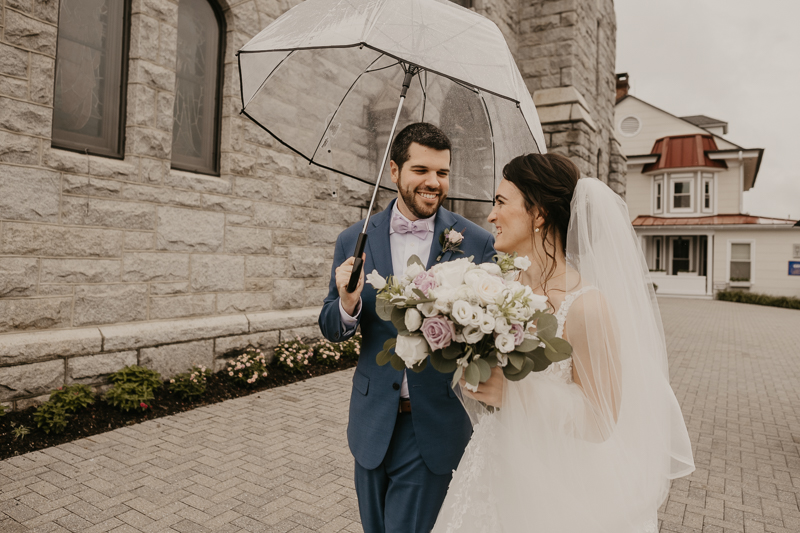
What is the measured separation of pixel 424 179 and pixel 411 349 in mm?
955

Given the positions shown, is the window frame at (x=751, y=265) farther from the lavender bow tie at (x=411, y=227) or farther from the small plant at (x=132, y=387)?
the lavender bow tie at (x=411, y=227)

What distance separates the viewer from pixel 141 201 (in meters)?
5.58

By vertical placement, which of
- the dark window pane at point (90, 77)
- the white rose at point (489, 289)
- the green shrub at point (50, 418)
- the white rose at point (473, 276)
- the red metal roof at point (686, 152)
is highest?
the red metal roof at point (686, 152)

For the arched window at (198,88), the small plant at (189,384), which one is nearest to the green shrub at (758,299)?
the arched window at (198,88)

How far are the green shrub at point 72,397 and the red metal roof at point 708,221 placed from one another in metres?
27.9

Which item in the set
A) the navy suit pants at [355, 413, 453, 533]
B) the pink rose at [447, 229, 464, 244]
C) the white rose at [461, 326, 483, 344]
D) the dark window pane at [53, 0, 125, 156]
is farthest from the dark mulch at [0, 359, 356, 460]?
the white rose at [461, 326, 483, 344]

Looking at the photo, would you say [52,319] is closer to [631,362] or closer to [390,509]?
[390,509]

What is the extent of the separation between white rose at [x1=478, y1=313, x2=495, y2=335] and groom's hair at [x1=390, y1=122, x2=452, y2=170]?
1043 mm

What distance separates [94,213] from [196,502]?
10.1ft

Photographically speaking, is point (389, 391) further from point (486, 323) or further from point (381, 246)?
point (486, 323)

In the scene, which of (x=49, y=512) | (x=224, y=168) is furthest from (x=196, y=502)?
(x=224, y=168)

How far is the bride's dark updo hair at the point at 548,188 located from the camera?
217 centimetres

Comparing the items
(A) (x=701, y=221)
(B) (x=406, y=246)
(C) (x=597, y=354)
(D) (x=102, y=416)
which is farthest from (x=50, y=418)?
(A) (x=701, y=221)

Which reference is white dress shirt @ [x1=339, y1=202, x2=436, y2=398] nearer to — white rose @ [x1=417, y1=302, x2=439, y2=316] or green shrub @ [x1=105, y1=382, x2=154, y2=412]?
white rose @ [x1=417, y1=302, x2=439, y2=316]
